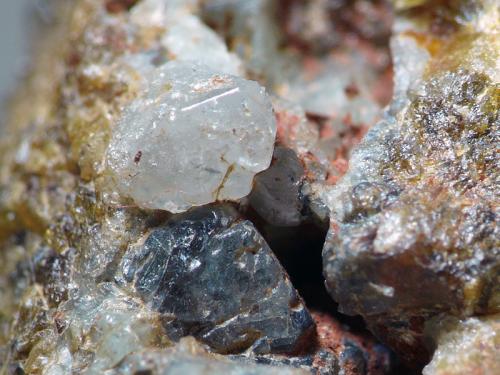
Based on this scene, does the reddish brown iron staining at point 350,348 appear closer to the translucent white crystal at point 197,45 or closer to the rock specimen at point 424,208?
the rock specimen at point 424,208

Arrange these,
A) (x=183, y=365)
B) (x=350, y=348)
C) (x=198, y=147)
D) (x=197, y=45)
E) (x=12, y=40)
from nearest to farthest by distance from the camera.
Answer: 1. (x=183, y=365)
2. (x=198, y=147)
3. (x=350, y=348)
4. (x=197, y=45)
5. (x=12, y=40)

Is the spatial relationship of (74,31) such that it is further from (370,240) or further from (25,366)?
(370,240)

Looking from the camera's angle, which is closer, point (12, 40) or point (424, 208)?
point (424, 208)

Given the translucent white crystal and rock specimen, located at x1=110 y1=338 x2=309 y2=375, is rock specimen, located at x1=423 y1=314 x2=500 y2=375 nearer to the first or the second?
rock specimen, located at x1=110 y1=338 x2=309 y2=375

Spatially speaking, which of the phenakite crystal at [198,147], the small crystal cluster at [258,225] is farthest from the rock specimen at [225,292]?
the phenakite crystal at [198,147]

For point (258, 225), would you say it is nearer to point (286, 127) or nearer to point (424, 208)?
point (286, 127)

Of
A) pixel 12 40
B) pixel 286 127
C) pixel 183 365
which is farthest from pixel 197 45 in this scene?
pixel 12 40

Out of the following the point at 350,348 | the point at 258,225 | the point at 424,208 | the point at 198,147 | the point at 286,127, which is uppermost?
the point at 424,208
